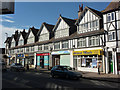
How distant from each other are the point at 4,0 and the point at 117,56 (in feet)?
54.0

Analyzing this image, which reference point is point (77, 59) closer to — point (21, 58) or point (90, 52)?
point (90, 52)

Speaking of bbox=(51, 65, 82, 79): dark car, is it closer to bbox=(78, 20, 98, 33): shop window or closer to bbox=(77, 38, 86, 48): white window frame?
bbox=(77, 38, 86, 48): white window frame

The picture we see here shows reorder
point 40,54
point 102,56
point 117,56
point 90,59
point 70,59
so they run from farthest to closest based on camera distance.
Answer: point 40,54
point 70,59
point 90,59
point 102,56
point 117,56

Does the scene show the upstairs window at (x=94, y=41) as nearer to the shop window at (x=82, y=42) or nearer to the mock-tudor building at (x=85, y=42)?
the mock-tudor building at (x=85, y=42)

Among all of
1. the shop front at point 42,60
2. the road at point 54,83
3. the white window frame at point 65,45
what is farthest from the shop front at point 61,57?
the road at point 54,83

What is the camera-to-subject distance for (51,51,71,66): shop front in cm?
2639

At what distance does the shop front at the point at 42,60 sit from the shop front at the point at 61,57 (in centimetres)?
201

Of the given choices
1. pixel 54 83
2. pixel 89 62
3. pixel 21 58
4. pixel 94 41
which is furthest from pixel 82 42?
pixel 21 58

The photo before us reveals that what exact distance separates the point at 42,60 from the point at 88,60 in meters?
13.6

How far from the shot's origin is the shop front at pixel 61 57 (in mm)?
26391

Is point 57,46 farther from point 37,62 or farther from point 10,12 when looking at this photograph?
point 10,12

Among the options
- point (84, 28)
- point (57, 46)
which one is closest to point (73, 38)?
point (84, 28)

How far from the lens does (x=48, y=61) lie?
30547mm

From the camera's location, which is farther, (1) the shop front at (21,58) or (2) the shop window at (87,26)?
(1) the shop front at (21,58)
